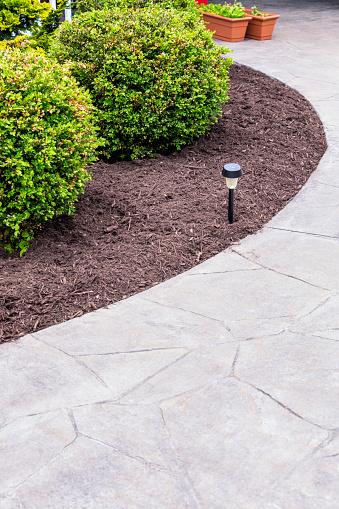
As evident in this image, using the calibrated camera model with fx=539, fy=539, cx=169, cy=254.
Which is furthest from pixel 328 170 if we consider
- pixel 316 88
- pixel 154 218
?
pixel 316 88

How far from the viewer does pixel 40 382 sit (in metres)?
3.18

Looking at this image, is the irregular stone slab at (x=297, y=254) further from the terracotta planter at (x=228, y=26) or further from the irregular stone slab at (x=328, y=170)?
the terracotta planter at (x=228, y=26)

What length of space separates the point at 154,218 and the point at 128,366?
2007mm

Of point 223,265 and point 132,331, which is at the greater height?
point 223,265

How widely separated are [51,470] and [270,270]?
7.77 feet

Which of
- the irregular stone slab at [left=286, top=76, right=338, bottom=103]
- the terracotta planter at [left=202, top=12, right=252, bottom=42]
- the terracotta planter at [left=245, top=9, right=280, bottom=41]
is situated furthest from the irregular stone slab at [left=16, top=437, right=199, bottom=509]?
the terracotta planter at [left=245, top=9, right=280, bottom=41]

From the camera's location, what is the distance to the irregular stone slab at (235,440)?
98.7 inches

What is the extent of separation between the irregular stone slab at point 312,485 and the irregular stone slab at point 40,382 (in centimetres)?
108

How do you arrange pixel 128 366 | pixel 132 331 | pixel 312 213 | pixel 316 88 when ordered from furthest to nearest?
pixel 316 88, pixel 312 213, pixel 132 331, pixel 128 366

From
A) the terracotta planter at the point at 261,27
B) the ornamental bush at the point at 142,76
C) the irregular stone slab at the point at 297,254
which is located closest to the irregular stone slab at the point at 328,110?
the ornamental bush at the point at 142,76

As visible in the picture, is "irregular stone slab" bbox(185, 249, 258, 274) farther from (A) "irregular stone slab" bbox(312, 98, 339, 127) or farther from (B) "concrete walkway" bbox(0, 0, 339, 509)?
(A) "irregular stone slab" bbox(312, 98, 339, 127)

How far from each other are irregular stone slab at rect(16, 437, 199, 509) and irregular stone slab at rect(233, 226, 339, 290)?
2.11 meters

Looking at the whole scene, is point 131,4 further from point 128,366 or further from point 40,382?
point 40,382

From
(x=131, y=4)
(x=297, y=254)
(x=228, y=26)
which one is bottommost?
(x=297, y=254)
